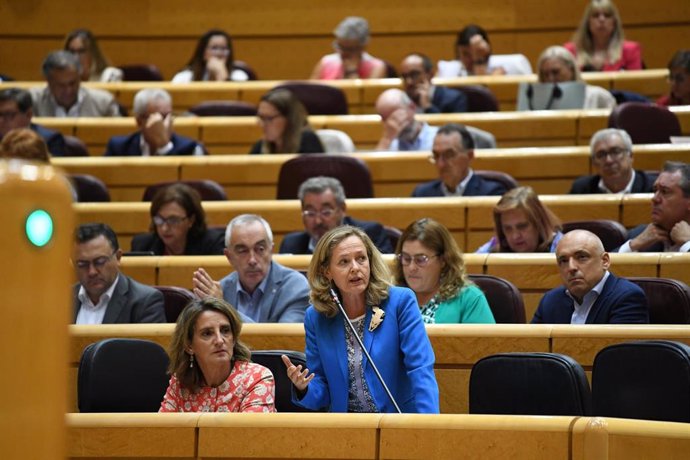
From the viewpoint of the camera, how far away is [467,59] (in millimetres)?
6039

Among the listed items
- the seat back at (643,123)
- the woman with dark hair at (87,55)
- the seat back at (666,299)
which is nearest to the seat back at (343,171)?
the seat back at (643,123)

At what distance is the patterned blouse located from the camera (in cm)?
255

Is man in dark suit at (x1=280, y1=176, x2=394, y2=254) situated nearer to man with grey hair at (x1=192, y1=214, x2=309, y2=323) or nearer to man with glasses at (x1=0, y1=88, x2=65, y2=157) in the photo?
man with grey hair at (x1=192, y1=214, x2=309, y2=323)

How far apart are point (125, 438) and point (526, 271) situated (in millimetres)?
→ 1560

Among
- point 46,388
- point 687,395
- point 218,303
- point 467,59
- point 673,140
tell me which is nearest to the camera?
point 46,388

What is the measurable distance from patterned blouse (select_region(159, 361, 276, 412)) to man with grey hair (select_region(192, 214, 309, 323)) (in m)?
0.67

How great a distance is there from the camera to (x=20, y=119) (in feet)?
16.5

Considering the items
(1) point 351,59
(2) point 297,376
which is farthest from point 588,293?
(1) point 351,59

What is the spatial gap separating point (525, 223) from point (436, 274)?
579 mm

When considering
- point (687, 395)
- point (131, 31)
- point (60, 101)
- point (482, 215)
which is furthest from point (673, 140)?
point (131, 31)

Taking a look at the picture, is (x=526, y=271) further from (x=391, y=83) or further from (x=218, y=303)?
(x=391, y=83)

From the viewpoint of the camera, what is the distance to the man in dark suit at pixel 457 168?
4250 millimetres

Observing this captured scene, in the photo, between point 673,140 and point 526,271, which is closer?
point 526,271

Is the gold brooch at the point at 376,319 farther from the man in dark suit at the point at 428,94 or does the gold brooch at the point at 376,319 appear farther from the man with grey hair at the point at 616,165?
the man in dark suit at the point at 428,94
